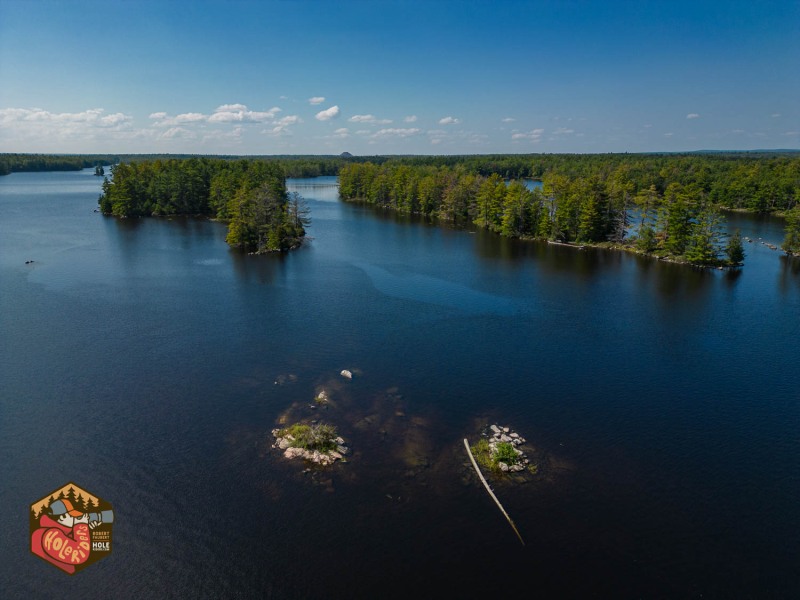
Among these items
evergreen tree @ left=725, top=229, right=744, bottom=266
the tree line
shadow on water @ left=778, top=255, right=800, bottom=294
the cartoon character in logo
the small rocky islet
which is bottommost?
the cartoon character in logo

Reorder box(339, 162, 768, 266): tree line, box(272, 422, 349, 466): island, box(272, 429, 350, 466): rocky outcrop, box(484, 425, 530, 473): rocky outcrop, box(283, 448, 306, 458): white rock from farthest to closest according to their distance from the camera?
box(339, 162, 768, 266): tree line → box(283, 448, 306, 458): white rock → box(272, 422, 349, 466): island → box(272, 429, 350, 466): rocky outcrop → box(484, 425, 530, 473): rocky outcrop

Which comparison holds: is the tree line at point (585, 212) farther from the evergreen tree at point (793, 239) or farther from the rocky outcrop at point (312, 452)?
the rocky outcrop at point (312, 452)

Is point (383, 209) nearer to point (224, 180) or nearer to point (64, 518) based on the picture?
point (224, 180)

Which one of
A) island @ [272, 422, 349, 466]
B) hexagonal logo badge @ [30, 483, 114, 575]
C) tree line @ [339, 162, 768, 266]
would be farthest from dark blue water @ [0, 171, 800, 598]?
tree line @ [339, 162, 768, 266]

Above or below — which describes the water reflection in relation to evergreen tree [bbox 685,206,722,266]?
below

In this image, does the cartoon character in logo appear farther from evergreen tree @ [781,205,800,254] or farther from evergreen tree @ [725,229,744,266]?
evergreen tree @ [781,205,800,254]

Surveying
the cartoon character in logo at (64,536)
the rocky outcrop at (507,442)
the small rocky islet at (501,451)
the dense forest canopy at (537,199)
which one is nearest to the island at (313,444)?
the small rocky islet at (501,451)

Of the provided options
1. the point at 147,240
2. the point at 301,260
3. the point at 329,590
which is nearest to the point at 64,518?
the point at 329,590
